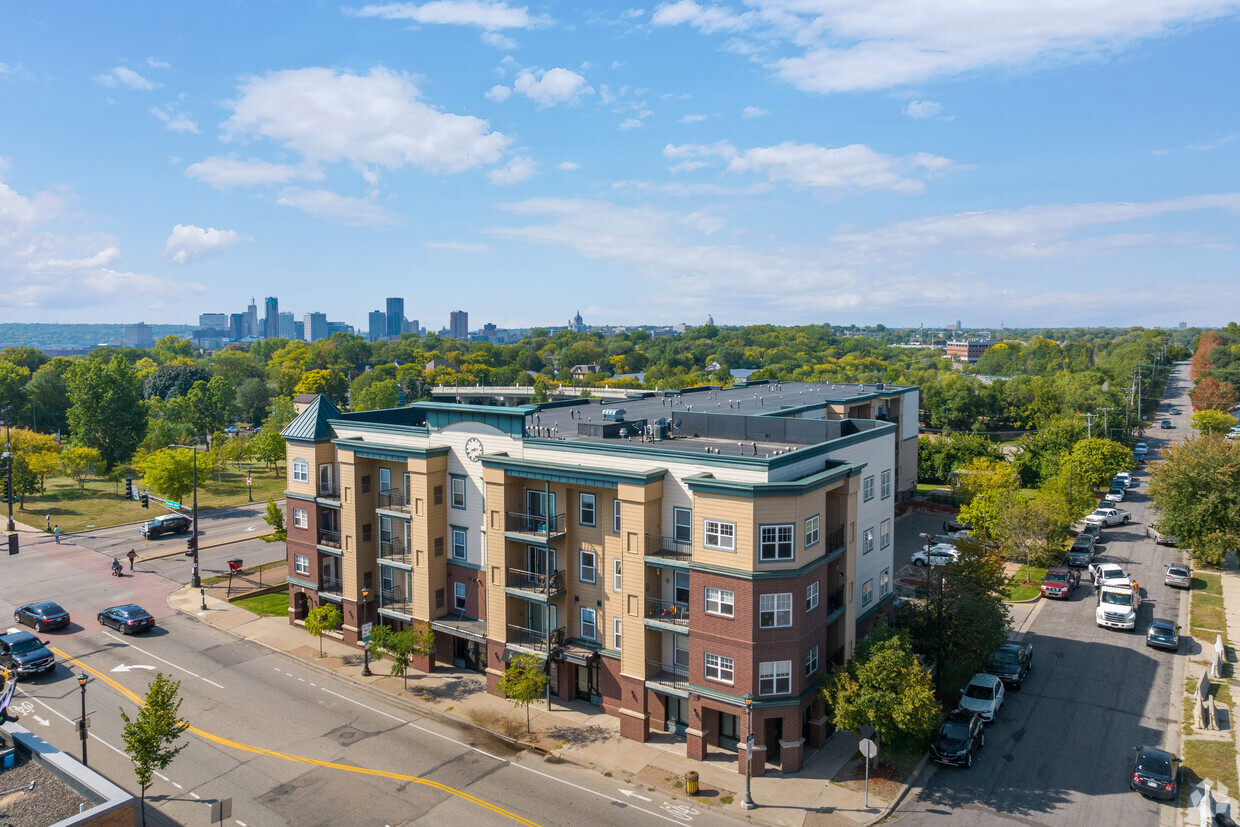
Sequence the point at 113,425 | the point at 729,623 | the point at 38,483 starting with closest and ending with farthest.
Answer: the point at 729,623
the point at 38,483
the point at 113,425

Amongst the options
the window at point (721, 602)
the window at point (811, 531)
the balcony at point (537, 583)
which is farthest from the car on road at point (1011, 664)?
the balcony at point (537, 583)

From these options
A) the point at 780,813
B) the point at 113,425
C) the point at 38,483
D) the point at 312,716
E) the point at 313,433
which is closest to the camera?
the point at 780,813

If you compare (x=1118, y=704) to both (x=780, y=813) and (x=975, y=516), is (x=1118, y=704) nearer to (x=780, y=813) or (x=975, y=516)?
(x=780, y=813)

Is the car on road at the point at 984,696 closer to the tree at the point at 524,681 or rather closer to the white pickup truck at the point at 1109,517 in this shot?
the tree at the point at 524,681

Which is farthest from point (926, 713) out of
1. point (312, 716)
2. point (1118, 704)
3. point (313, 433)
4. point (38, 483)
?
point (38, 483)

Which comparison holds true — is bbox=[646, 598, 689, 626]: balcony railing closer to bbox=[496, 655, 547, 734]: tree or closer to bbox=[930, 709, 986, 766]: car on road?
bbox=[496, 655, 547, 734]: tree

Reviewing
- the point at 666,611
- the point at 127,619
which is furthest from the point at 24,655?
the point at 666,611
